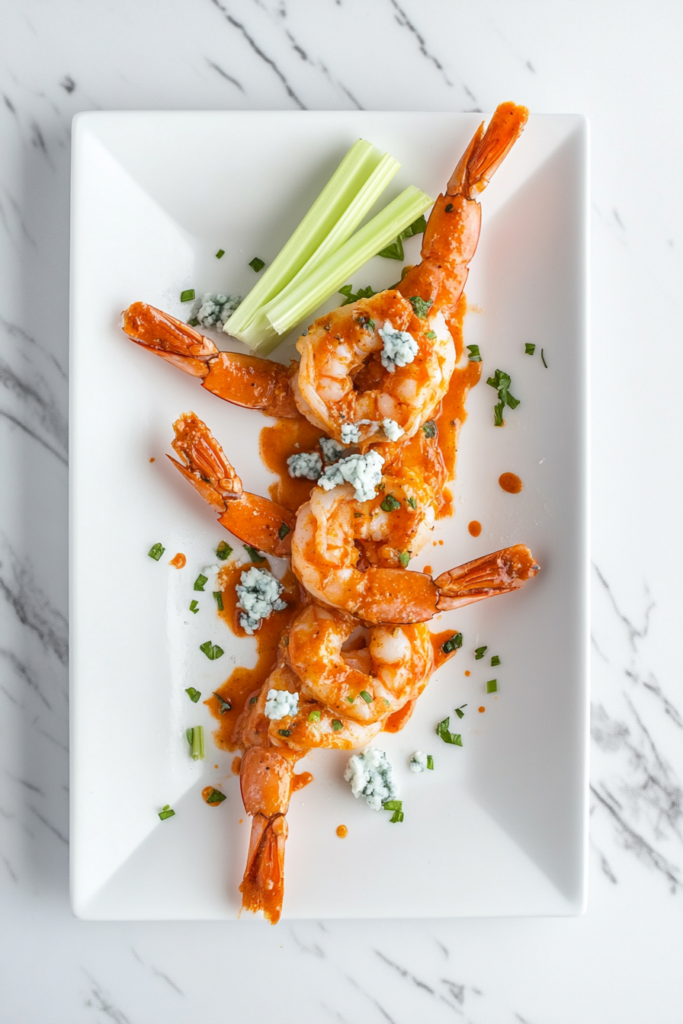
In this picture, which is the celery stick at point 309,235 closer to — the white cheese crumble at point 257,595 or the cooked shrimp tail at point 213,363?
the cooked shrimp tail at point 213,363

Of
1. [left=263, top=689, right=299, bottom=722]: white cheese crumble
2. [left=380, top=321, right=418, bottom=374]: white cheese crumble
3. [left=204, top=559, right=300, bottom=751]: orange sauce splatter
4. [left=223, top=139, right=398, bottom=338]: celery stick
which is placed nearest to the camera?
[left=380, top=321, right=418, bottom=374]: white cheese crumble

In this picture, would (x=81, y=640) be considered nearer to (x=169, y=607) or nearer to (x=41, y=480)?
(x=169, y=607)

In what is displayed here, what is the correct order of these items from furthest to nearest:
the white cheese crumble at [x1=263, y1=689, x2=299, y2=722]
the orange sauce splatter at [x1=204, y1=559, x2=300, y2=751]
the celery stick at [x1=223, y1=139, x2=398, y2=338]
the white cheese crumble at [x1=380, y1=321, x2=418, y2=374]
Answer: the orange sauce splatter at [x1=204, y1=559, x2=300, y2=751], the celery stick at [x1=223, y1=139, x2=398, y2=338], the white cheese crumble at [x1=263, y1=689, x2=299, y2=722], the white cheese crumble at [x1=380, y1=321, x2=418, y2=374]

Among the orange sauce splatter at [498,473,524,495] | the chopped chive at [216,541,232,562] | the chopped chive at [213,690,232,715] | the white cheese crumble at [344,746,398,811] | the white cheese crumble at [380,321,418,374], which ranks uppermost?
the white cheese crumble at [380,321,418,374]

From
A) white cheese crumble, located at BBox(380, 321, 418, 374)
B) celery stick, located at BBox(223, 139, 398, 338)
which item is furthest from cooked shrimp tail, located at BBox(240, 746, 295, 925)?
celery stick, located at BBox(223, 139, 398, 338)

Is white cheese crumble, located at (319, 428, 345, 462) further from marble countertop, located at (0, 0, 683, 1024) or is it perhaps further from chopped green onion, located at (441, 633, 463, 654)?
marble countertop, located at (0, 0, 683, 1024)

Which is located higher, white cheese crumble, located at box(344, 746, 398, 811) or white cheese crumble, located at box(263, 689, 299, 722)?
white cheese crumble, located at box(263, 689, 299, 722)

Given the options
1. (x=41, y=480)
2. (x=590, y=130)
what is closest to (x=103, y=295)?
(x=41, y=480)

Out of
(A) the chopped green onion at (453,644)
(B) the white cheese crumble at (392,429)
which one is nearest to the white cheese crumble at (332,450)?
(B) the white cheese crumble at (392,429)
